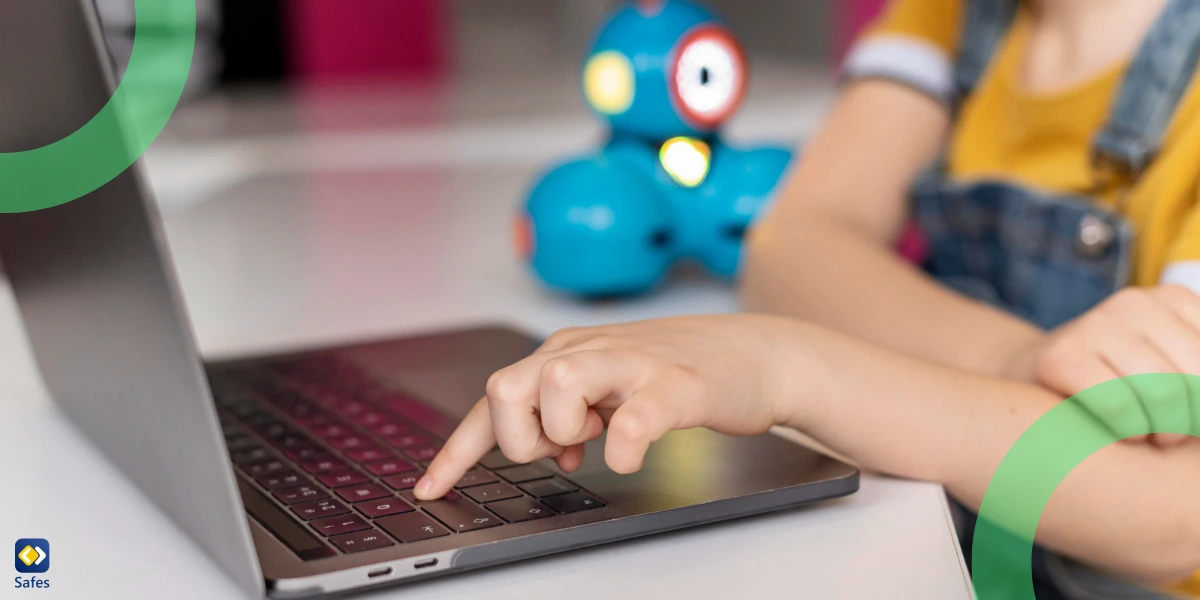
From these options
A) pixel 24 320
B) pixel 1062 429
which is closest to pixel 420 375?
pixel 24 320

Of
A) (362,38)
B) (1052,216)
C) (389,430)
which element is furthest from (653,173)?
(362,38)

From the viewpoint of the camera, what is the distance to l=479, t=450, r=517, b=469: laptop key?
1.38 feet

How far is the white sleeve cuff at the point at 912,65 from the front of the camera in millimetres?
747

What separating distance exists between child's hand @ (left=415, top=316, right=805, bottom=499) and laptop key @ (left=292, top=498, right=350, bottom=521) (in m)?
0.03

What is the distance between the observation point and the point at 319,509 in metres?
0.38

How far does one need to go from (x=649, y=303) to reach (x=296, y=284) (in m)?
0.25

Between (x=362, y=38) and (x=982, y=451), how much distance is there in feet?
8.29

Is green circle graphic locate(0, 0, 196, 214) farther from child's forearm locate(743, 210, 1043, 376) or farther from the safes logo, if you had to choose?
child's forearm locate(743, 210, 1043, 376)

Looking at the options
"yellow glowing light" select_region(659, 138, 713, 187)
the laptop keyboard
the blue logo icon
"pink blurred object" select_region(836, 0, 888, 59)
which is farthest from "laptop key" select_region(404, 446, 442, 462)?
Answer: "pink blurred object" select_region(836, 0, 888, 59)

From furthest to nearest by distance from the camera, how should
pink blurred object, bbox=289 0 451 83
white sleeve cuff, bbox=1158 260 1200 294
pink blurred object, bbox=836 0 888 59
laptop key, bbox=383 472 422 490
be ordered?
pink blurred object, bbox=289 0 451 83 → pink blurred object, bbox=836 0 888 59 → white sleeve cuff, bbox=1158 260 1200 294 → laptop key, bbox=383 472 422 490

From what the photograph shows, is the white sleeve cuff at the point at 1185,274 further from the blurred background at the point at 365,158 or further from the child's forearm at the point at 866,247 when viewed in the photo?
the blurred background at the point at 365,158

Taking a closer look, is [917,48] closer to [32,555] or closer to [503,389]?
[503,389]

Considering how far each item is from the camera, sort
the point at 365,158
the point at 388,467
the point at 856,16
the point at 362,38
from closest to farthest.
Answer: the point at 388,467
the point at 365,158
the point at 856,16
the point at 362,38

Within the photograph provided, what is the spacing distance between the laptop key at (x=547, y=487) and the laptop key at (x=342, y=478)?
0.19 ft
